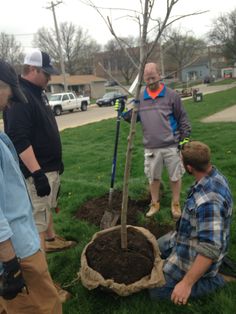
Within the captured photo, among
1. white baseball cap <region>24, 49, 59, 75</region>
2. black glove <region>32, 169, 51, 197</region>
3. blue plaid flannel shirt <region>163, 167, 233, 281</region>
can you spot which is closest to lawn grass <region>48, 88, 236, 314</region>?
blue plaid flannel shirt <region>163, 167, 233, 281</region>

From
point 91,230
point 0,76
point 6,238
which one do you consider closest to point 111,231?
point 91,230

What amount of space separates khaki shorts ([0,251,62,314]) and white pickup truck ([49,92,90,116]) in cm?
2605

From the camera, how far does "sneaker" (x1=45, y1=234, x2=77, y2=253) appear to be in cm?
394

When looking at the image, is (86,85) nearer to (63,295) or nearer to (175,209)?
(175,209)

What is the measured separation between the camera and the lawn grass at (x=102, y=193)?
2.79 m

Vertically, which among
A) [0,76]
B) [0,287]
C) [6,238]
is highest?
[0,76]

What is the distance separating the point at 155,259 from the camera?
9.89ft

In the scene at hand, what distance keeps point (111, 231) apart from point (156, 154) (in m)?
1.37

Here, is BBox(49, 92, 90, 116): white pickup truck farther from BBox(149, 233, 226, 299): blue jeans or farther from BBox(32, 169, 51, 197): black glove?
BBox(149, 233, 226, 299): blue jeans

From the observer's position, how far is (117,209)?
4.59m

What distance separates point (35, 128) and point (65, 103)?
26353 mm

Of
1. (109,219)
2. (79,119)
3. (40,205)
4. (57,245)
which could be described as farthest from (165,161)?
(79,119)

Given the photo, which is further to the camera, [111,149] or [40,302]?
[111,149]

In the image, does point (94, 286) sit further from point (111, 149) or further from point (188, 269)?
point (111, 149)
